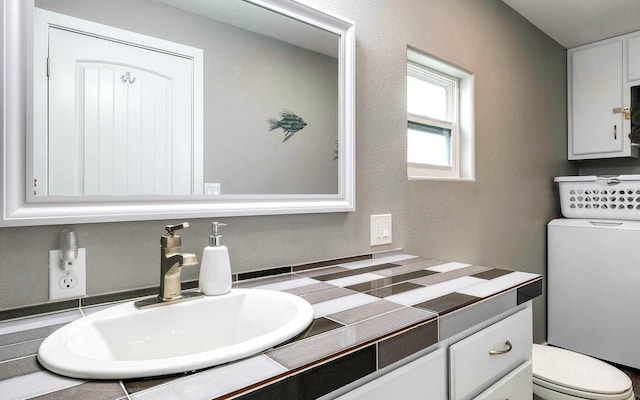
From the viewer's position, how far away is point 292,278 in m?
1.21

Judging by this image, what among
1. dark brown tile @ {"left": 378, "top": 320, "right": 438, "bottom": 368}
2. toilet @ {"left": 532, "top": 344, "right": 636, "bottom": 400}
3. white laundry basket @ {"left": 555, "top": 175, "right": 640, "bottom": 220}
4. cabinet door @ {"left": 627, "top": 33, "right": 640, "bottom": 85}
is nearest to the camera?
dark brown tile @ {"left": 378, "top": 320, "right": 438, "bottom": 368}

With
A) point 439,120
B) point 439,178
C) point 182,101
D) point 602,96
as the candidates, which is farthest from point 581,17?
point 182,101

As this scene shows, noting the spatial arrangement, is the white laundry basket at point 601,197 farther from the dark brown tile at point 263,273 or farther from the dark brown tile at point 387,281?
the dark brown tile at point 263,273

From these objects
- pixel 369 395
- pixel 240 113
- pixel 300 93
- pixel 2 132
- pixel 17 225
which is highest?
pixel 300 93

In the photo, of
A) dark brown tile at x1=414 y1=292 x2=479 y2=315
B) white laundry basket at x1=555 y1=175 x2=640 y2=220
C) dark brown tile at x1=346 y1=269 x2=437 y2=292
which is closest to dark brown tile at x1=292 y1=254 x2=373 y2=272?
dark brown tile at x1=346 y1=269 x2=437 y2=292

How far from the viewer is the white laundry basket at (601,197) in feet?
8.05

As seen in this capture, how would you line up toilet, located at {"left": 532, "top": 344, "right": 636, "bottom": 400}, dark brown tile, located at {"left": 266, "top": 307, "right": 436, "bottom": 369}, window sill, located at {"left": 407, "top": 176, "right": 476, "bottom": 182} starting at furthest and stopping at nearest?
window sill, located at {"left": 407, "top": 176, "right": 476, "bottom": 182} < toilet, located at {"left": 532, "top": 344, "right": 636, "bottom": 400} < dark brown tile, located at {"left": 266, "top": 307, "right": 436, "bottom": 369}

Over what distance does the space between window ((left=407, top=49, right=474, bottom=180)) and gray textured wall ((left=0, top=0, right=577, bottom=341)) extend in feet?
0.25

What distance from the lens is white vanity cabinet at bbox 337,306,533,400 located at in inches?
30.5

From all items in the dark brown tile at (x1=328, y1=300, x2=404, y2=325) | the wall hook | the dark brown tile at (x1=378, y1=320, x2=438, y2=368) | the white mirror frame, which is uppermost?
the wall hook

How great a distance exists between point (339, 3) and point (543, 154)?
79.8 inches

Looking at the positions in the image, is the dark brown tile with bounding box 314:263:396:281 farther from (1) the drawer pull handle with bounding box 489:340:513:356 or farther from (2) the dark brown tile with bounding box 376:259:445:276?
(1) the drawer pull handle with bounding box 489:340:513:356

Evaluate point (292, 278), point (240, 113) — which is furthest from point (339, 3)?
point (292, 278)

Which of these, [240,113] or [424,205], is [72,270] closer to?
[240,113]
